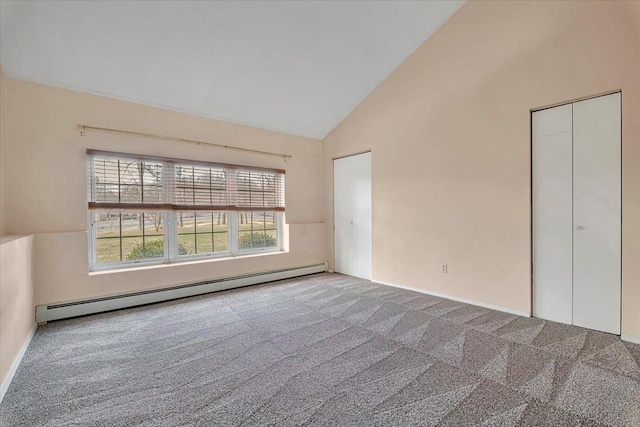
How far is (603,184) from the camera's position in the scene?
2.69m

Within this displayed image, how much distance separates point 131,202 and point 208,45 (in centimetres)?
207

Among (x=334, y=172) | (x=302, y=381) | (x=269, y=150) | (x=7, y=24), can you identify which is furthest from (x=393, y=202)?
(x=7, y=24)

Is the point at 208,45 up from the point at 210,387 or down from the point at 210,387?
up

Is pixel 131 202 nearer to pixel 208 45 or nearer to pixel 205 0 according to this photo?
pixel 208 45

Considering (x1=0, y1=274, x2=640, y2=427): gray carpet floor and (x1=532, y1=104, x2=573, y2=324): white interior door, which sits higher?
(x1=532, y1=104, x2=573, y2=324): white interior door

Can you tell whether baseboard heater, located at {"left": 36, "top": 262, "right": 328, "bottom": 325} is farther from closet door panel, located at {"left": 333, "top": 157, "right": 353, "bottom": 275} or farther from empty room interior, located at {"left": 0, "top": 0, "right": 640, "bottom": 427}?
closet door panel, located at {"left": 333, "top": 157, "right": 353, "bottom": 275}

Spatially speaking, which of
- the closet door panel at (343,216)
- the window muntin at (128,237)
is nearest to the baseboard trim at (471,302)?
the closet door panel at (343,216)

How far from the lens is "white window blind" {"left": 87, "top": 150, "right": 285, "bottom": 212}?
11.2 feet

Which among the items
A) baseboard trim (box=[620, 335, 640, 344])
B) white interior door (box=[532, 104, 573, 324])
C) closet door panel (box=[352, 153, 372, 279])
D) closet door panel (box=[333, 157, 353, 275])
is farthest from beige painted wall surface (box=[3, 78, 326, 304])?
baseboard trim (box=[620, 335, 640, 344])

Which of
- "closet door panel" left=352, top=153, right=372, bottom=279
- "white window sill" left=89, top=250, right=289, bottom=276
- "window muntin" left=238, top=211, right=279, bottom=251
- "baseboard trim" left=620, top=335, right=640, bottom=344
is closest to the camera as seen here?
"baseboard trim" left=620, top=335, right=640, bottom=344

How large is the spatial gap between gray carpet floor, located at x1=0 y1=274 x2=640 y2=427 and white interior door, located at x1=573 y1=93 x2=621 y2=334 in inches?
10.6

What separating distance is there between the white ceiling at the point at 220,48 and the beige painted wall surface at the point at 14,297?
182cm

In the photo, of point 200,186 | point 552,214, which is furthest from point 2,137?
point 552,214

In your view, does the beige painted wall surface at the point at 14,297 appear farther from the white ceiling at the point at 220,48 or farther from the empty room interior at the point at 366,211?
the white ceiling at the point at 220,48
